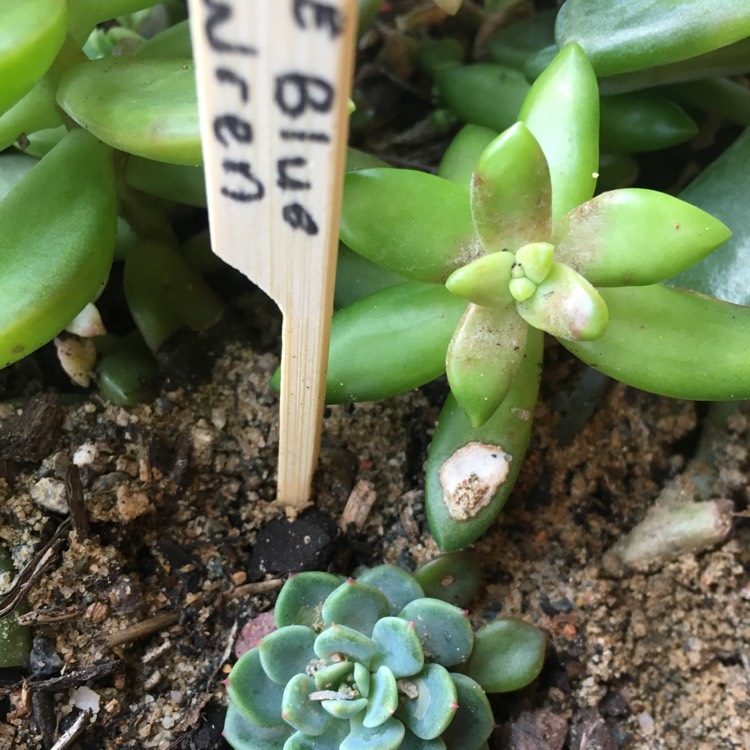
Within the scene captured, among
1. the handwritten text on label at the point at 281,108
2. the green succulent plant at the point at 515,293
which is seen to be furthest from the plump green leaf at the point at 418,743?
the handwritten text on label at the point at 281,108

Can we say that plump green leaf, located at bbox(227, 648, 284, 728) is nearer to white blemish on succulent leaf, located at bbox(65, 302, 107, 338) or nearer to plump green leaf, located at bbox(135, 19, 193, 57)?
white blemish on succulent leaf, located at bbox(65, 302, 107, 338)

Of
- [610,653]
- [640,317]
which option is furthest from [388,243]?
[610,653]

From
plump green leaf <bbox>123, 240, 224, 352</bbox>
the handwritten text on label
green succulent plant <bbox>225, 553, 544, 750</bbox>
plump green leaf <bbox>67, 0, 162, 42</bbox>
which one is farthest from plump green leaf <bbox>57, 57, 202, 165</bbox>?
green succulent plant <bbox>225, 553, 544, 750</bbox>

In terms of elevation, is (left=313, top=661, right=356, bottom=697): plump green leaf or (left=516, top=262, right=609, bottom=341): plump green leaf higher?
(left=516, top=262, right=609, bottom=341): plump green leaf

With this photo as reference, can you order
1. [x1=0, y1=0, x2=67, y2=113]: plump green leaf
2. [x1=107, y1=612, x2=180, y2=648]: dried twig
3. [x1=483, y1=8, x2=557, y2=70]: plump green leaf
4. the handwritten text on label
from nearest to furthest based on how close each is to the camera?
the handwritten text on label < [x1=0, y1=0, x2=67, y2=113]: plump green leaf < [x1=107, y1=612, x2=180, y2=648]: dried twig < [x1=483, y1=8, x2=557, y2=70]: plump green leaf

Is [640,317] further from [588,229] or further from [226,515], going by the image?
[226,515]

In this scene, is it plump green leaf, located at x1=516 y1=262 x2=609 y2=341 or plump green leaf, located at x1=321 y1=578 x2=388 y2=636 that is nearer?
plump green leaf, located at x1=516 y1=262 x2=609 y2=341
